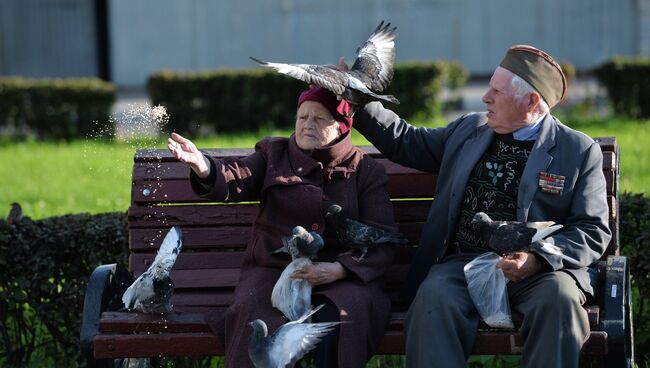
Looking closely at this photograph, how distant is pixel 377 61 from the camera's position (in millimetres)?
4879

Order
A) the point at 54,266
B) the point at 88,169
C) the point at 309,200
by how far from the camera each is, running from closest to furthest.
Result: the point at 309,200 → the point at 54,266 → the point at 88,169

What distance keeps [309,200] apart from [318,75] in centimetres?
51

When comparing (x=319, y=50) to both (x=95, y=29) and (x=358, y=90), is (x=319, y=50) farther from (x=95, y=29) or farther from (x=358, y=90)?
(x=358, y=90)

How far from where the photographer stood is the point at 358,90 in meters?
4.44

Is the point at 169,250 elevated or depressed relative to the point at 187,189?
depressed

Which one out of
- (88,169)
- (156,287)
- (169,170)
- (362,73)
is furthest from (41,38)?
(156,287)

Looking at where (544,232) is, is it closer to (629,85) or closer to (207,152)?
(207,152)

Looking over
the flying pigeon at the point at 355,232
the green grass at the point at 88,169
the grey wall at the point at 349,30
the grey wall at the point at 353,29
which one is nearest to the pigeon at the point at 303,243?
the flying pigeon at the point at 355,232

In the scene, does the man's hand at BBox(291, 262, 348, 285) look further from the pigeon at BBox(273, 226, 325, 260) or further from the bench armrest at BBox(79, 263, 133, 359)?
the bench armrest at BBox(79, 263, 133, 359)

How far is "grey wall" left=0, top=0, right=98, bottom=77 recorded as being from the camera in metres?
19.8

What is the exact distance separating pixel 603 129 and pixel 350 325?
24.2 feet

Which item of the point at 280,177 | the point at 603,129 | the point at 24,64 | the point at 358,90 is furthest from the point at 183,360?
the point at 24,64

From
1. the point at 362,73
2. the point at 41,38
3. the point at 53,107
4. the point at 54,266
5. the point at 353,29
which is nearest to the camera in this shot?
the point at 362,73

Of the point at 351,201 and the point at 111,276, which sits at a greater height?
the point at 351,201
